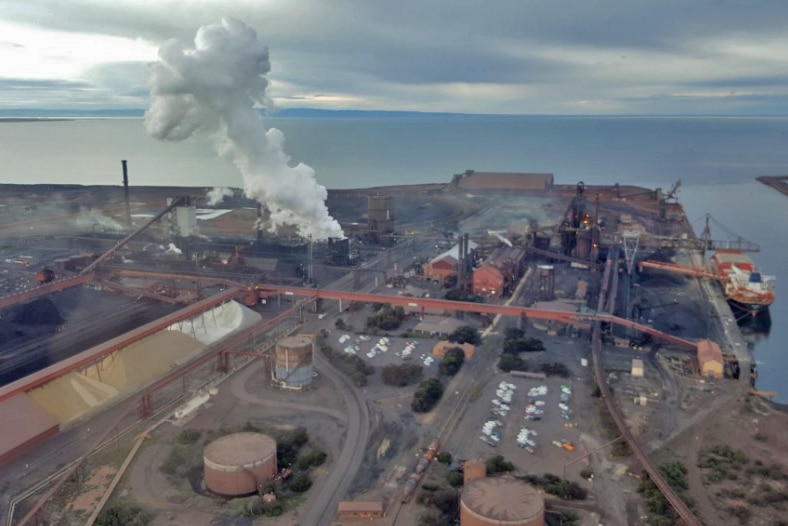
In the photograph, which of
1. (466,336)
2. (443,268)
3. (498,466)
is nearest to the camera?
(498,466)

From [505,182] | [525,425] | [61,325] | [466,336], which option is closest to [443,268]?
[466,336]

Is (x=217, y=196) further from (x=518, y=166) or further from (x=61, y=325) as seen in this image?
(x=518, y=166)

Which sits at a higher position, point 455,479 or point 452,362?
point 452,362

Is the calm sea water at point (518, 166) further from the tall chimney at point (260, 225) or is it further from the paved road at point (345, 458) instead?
the tall chimney at point (260, 225)

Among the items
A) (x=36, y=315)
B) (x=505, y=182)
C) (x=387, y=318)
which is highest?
(x=505, y=182)

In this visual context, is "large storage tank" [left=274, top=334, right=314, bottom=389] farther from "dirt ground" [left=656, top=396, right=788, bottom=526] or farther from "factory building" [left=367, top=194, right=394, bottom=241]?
"factory building" [left=367, top=194, right=394, bottom=241]

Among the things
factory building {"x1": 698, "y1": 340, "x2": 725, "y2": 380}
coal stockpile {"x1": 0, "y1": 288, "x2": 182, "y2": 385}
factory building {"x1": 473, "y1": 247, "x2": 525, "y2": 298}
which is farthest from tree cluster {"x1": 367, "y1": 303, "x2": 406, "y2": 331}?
factory building {"x1": 698, "y1": 340, "x2": 725, "y2": 380}
